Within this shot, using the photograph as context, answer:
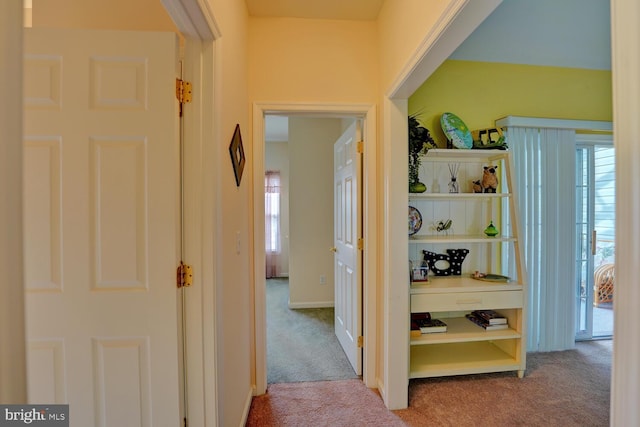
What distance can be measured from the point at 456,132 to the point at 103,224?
2.45 m

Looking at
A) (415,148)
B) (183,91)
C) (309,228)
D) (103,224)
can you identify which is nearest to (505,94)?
(415,148)

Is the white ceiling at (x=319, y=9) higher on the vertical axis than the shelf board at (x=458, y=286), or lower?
higher

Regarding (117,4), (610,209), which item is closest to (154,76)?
(117,4)

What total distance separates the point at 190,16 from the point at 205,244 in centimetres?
89

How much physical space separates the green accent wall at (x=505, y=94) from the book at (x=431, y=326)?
1.50 meters

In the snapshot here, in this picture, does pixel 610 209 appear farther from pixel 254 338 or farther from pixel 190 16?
pixel 190 16

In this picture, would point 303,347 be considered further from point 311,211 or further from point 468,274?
point 311,211

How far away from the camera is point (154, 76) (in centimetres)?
117

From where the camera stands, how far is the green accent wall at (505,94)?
2568mm

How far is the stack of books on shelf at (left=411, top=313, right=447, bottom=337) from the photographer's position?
2236mm

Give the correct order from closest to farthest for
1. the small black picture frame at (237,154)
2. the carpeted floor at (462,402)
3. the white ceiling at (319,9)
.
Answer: the small black picture frame at (237,154) < the carpeted floor at (462,402) < the white ceiling at (319,9)

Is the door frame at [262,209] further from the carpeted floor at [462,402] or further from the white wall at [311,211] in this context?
the white wall at [311,211]

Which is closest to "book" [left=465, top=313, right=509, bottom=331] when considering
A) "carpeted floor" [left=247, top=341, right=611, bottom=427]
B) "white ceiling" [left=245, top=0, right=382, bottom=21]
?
"carpeted floor" [left=247, top=341, right=611, bottom=427]

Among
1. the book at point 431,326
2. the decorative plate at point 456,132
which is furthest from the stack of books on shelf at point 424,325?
the decorative plate at point 456,132
